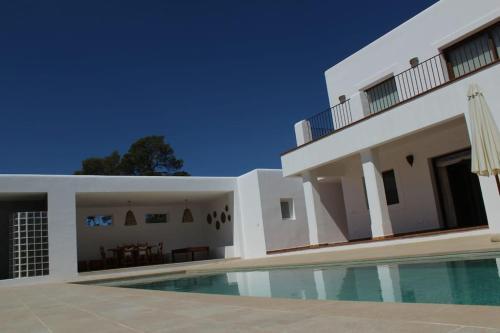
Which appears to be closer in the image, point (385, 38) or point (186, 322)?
point (186, 322)

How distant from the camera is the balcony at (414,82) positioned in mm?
9977

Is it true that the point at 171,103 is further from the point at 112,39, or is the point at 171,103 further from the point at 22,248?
the point at 22,248

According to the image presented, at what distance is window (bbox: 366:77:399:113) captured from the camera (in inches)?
492

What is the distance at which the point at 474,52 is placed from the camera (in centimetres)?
1028

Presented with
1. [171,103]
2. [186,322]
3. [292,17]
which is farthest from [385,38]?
[171,103]

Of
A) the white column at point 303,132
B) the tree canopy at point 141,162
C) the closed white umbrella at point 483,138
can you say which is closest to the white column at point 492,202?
the closed white umbrella at point 483,138

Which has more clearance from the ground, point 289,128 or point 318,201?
point 289,128

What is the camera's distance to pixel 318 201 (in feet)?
42.8

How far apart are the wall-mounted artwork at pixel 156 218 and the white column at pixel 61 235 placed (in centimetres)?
627

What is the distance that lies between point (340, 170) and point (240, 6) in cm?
1082

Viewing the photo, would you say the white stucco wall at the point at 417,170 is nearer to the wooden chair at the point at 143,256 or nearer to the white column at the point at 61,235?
the wooden chair at the point at 143,256

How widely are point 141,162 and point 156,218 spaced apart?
→ 60.0ft

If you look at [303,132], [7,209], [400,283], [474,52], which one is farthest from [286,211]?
[400,283]

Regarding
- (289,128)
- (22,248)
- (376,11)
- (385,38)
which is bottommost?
(22,248)
